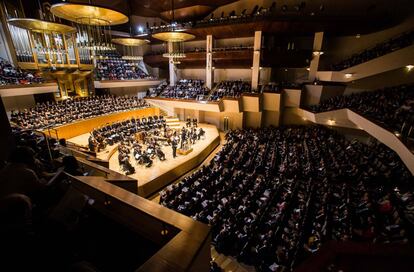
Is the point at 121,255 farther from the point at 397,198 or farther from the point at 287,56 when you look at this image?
the point at 287,56

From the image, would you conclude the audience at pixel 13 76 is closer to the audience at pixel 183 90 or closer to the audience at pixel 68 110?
the audience at pixel 68 110

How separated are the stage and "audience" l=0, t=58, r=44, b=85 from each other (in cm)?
339

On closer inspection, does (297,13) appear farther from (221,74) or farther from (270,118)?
(221,74)

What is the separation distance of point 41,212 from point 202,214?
11.4ft

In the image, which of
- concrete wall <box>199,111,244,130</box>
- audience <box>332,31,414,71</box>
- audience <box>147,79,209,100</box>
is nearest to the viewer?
audience <box>332,31,414,71</box>

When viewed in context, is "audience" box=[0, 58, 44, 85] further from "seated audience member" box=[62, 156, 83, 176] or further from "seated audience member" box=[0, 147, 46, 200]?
"seated audience member" box=[0, 147, 46, 200]

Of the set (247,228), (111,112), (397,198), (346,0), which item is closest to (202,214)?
(247,228)

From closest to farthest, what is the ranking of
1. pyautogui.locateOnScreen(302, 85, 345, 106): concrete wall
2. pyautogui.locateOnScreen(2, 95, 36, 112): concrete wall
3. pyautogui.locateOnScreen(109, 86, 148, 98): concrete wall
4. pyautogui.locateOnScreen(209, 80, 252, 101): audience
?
1. pyautogui.locateOnScreen(2, 95, 36, 112): concrete wall
2. pyautogui.locateOnScreen(302, 85, 345, 106): concrete wall
3. pyautogui.locateOnScreen(209, 80, 252, 101): audience
4. pyautogui.locateOnScreen(109, 86, 148, 98): concrete wall

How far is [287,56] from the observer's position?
11727mm

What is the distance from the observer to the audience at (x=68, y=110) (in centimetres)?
873

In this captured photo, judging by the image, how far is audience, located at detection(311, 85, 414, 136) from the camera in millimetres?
5717

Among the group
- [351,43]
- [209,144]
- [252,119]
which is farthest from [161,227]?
[351,43]

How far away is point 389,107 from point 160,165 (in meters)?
8.41

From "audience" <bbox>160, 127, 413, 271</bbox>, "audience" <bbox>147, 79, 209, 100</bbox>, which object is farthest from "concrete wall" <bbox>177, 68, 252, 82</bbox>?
"audience" <bbox>160, 127, 413, 271</bbox>
